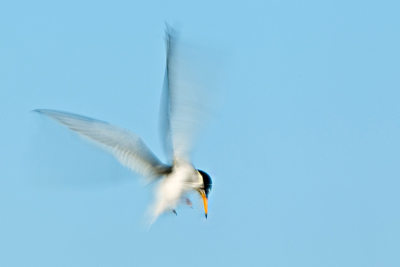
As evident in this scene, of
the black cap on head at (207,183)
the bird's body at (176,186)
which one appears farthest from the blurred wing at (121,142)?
the black cap on head at (207,183)

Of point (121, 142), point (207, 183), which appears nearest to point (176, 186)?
point (207, 183)

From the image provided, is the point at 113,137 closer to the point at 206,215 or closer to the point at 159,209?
the point at 159,209

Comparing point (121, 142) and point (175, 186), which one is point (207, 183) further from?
point (121, 142)

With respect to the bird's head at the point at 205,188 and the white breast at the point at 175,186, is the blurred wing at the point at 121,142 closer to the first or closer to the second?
the white breast at the point at 175,186

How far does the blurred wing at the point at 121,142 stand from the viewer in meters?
3.26

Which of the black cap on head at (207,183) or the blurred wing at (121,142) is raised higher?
the blurred wing at (121,142)

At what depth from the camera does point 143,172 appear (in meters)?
3.64

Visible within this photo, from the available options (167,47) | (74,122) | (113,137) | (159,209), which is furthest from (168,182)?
(167,47)

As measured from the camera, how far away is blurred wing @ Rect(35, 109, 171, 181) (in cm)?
326

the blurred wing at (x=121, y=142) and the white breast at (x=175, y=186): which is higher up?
the blurred wing at (x=121, y=142)

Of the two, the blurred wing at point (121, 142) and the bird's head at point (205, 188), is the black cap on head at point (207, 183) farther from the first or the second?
the blurred wing at point (121, 142)

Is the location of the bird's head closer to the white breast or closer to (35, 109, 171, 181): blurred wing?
the white breast

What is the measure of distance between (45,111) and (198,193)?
0.97 metres

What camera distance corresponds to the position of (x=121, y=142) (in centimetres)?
355
